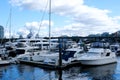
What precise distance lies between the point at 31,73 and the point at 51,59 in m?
6.79

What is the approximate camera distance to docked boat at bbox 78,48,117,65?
41688 mm

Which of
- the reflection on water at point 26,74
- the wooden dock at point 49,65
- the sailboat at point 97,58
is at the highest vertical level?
the sailboat at point 97,58

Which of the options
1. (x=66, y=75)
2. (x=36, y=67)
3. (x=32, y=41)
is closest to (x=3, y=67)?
(x=36, y=67)

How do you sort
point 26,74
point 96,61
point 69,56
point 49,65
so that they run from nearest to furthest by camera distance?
point 26,74 → point 49,65 → point 96,61 → point 69,56

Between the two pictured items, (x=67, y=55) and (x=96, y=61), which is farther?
(x=67, y=55)

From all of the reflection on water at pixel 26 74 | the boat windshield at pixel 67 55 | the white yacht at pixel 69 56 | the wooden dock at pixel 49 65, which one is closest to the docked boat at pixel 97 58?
the wooden dock at pixel 49 65

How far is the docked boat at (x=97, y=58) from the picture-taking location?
1641 inches

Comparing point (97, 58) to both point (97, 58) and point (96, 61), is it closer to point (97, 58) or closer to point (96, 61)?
point (97, 58)

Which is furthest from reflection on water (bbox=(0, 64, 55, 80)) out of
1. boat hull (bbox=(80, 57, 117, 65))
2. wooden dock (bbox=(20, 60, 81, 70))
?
boat hull (bbox=(80, 57, 117, 65))

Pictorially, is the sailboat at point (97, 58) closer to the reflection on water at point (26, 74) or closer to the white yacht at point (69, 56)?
the white yacht at point (69, 56)

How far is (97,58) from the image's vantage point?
42469 millimetres

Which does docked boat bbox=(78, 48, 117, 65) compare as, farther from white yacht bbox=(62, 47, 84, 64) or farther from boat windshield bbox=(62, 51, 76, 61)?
boat windshield bbox=(62, 51, 76, 61)

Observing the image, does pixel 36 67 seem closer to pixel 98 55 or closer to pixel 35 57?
pixel 35 57

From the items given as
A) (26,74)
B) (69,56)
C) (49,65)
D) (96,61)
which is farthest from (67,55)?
(26,74)
